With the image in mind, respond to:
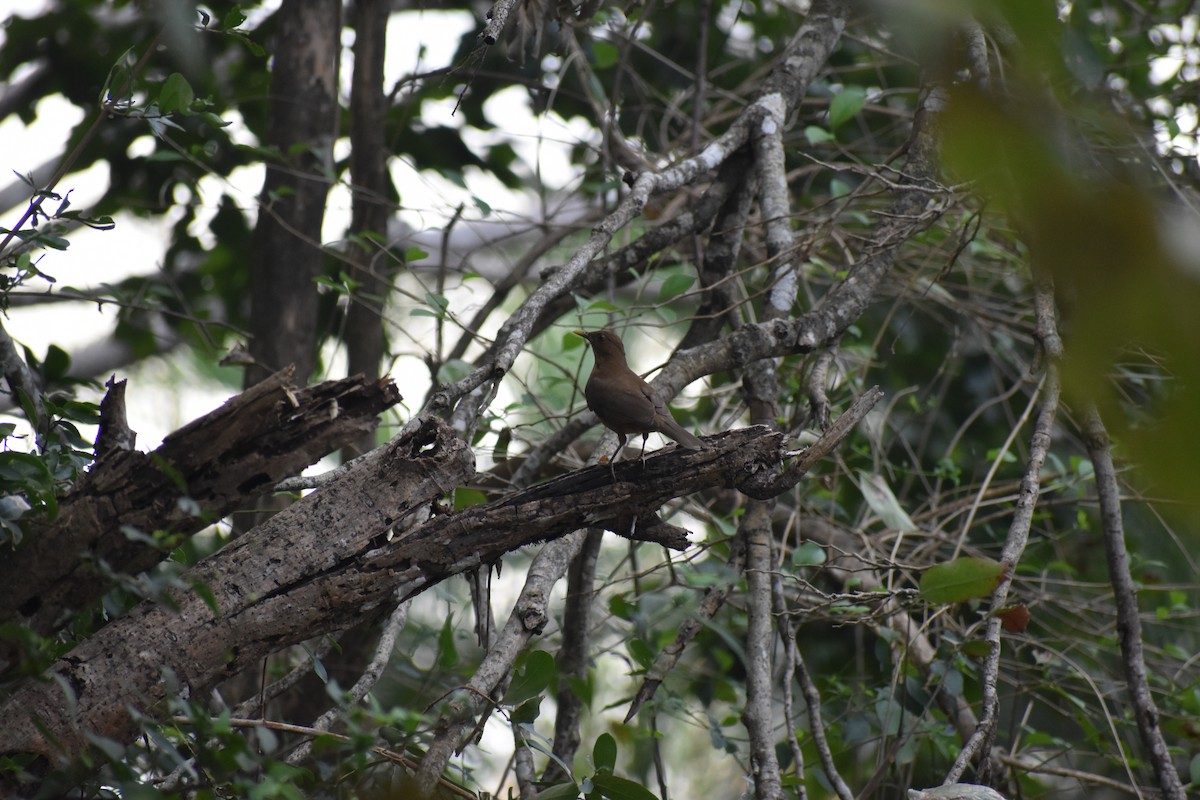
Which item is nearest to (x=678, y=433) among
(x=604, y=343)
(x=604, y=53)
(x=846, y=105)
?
(x=604, y=343)

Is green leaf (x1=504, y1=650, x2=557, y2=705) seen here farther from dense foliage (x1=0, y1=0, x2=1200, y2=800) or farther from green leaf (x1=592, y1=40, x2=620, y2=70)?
green leaf (x1=592, y1=40, x2=620, y2=70)

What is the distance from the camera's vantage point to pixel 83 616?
2139 mm

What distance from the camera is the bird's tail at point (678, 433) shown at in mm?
2244

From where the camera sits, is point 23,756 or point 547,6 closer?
point 23,756

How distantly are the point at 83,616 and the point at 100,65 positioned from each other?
3.74 meters

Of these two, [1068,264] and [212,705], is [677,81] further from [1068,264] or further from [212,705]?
[1068,264]

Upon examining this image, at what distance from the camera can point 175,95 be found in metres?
2.48

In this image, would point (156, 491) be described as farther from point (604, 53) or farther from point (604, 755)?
point (604, 53)

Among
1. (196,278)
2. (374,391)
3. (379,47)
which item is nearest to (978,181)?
(374,391)

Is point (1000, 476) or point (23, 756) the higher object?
point (1000, 476)

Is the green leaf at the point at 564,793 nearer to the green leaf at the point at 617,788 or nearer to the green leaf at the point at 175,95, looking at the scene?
the green leaf at the point at 617,788

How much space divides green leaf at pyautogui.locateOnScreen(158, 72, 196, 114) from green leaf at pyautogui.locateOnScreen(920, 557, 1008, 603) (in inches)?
87.5

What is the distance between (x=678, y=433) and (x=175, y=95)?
5.09 feet

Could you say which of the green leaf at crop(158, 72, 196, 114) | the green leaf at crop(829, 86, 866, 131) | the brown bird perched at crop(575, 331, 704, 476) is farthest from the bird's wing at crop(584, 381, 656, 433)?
the green leaf at crop(829, 86, 866, 131)
